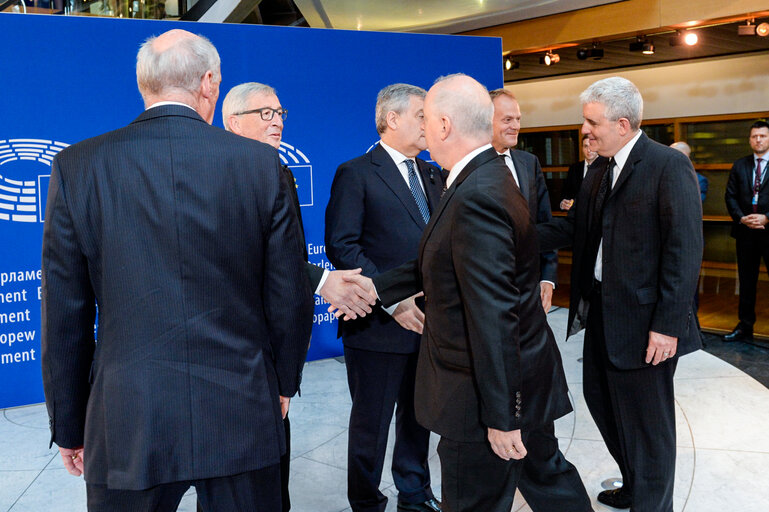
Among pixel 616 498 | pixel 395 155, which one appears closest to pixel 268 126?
pixel 395 155

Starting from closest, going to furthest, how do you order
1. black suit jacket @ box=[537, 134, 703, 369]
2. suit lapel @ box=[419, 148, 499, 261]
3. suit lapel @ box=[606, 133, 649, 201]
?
suit lapel @ box=[419, 148, 499, 261] < black suit jacket @ box=[537, 134, 703, 369] < suit lapel @ box=[606, 133, 649, 201]

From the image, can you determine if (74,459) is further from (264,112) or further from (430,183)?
(430,183)

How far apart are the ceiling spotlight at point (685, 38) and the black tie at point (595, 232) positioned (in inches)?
232

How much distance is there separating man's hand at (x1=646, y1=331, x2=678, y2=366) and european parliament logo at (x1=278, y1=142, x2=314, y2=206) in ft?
11.2

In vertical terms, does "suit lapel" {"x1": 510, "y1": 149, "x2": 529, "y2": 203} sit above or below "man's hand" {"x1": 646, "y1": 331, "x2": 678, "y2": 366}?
above

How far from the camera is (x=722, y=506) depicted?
10.7 ft

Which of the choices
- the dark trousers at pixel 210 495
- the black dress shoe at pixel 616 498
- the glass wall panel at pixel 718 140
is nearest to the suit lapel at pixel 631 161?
the black dress shoe at pixel 616 498

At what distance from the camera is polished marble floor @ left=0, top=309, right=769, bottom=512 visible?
135 inches

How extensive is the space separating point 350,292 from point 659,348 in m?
1.20

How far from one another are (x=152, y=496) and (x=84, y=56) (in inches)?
155

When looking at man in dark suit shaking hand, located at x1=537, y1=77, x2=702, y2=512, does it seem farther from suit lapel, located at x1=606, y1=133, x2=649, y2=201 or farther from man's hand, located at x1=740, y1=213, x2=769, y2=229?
man's hand, located at x1=740, y1=213, x2=769, y2=229

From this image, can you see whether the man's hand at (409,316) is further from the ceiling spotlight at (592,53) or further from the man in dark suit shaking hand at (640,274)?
the ceiling spotlight at (592,53)

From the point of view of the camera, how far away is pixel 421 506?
3250 millimetres

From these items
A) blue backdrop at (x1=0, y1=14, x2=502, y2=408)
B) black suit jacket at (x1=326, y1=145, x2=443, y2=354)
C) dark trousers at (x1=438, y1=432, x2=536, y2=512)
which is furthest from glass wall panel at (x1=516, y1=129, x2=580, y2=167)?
dark trousers at (x1=438, y1=432, x2=536, y2=512)
